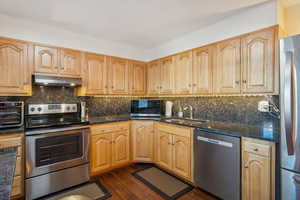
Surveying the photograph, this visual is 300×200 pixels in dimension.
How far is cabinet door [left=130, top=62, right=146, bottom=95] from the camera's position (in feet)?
10.8

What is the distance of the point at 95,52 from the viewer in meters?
2.84

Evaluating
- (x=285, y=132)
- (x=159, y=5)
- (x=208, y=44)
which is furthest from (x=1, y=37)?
(x=285, y=132)

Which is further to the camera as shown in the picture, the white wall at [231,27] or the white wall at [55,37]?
the white wall at [55,37]

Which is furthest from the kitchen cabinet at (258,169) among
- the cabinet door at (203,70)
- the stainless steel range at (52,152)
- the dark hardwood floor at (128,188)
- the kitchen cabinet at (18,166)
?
the kitchen cabinet at (18,166)

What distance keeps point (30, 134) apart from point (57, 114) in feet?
2.41

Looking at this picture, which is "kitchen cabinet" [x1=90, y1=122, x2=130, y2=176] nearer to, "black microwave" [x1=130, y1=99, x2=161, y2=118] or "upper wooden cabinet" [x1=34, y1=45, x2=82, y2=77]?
"black microwave" [x1=130, y1=99, x2=161, y2=118]

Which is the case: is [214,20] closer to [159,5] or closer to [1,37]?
[159,5]

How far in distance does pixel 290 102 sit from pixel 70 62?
2.93m

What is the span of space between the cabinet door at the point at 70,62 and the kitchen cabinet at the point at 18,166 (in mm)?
1116

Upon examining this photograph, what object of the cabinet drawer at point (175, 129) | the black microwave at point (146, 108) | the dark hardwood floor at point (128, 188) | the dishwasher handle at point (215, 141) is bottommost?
the dark hardwood floor at point (128, 188)

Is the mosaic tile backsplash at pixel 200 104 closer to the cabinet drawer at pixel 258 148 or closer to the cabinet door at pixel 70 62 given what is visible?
the cabinet door at pixel 70 62

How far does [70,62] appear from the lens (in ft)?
8.39

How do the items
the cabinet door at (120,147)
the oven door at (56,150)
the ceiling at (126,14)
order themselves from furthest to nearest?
the cabinet door at (120,147)
the oven door at (56,150)
the ceiling at (126,14)

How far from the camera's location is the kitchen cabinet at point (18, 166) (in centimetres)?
185
